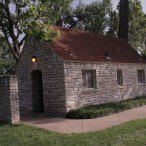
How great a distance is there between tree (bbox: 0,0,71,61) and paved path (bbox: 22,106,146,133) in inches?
159

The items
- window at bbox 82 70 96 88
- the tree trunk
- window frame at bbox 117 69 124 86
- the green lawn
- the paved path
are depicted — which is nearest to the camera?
the green lawn

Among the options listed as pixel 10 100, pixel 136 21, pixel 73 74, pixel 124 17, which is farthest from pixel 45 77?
pixel 136 21

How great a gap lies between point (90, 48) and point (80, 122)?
666cm

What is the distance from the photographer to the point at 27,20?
1908cm

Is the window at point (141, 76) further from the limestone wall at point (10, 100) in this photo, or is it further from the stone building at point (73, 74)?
the limestone wall at point (10, 100)

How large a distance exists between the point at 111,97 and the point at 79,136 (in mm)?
8859

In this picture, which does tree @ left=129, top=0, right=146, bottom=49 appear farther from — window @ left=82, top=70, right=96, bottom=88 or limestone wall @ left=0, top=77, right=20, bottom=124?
limestone wall @ left=0, top=77, right=20, bottom=124

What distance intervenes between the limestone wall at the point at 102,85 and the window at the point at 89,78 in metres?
0.23

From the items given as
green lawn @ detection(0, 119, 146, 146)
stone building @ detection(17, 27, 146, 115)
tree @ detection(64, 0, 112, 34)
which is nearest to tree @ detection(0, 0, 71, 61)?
stone building @ detection(17, 27, 146, 115)

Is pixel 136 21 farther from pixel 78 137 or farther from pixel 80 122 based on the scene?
pixel 78 137

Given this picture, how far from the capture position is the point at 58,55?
17.2m

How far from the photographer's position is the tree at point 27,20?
17.3 m

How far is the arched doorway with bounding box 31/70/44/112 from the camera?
63.1 ft

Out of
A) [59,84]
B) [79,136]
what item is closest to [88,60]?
[59,84]
